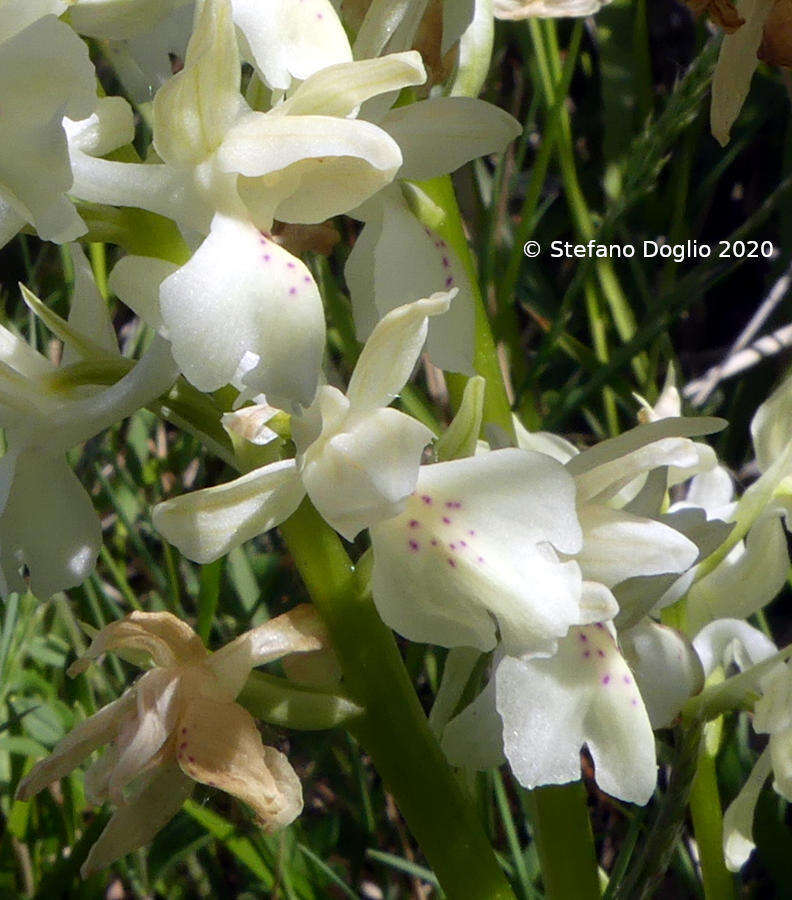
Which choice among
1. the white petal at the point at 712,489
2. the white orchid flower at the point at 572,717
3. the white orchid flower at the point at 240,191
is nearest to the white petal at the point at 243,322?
the white orchid flower at the point at 240,191

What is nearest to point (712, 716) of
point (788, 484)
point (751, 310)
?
point (788, 484)

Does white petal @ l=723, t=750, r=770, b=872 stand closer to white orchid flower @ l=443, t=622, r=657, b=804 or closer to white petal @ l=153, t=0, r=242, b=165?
white orchid flower @ l=443, t=622, r=657, b=804

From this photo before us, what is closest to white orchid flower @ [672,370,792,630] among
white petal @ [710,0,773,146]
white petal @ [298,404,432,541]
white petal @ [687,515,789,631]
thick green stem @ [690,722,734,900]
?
white petal @ [687,515,789,631]

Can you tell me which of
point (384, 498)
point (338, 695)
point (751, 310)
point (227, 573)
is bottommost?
point (751, 310)

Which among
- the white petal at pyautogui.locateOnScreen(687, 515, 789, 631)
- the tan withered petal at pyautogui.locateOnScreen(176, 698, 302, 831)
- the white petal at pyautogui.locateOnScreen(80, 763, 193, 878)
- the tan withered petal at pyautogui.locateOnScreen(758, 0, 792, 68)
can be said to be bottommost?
the white petal at pyautogui.locateOnScreen(687, 515, 789, 631)

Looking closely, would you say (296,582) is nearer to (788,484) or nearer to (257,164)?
→ (788,484)

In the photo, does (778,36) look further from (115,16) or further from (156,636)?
(156,636)
